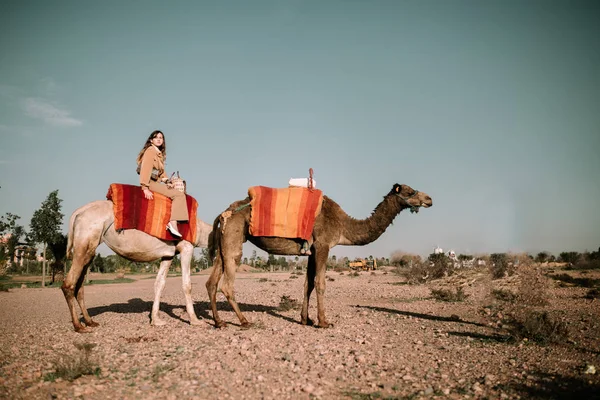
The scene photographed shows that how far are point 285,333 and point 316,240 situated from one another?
2.15 metres

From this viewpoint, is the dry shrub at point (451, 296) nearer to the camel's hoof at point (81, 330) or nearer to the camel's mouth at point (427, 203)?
the camel's mouth at point (427, 203)

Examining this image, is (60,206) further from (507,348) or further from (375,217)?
(507,348)

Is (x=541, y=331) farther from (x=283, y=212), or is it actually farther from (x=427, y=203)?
(x=283, y=212)

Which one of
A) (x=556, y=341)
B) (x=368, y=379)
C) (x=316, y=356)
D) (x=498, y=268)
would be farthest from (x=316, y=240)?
(x=498, y=268)

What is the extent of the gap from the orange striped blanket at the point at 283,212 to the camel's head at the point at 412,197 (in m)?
1.90

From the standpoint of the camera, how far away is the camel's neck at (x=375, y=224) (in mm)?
9016

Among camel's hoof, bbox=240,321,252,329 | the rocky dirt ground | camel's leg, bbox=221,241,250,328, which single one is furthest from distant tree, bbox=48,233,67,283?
camel's hoof, bbox=240,321,252,329

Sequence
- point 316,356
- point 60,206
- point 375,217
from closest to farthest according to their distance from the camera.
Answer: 1. point 316,356
2. point 375,217
3. point 60,206

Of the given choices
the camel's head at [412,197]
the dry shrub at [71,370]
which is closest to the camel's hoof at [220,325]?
the dry shrub at [71,370]

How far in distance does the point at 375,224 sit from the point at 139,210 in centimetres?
529

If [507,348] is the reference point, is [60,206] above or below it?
above

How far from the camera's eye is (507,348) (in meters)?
6.55

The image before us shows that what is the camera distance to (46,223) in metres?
28.2

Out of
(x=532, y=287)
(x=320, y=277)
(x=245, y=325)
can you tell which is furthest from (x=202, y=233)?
(x=532, y=287)
